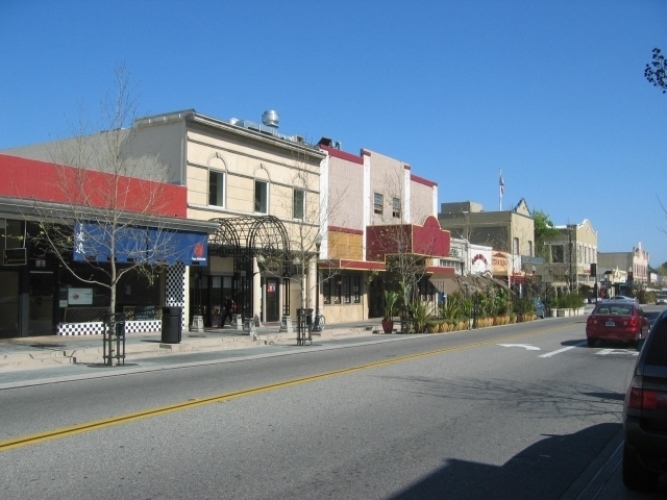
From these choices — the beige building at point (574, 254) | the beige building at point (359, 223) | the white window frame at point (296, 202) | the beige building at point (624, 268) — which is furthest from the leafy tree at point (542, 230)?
the white window frame at point (296, 202)

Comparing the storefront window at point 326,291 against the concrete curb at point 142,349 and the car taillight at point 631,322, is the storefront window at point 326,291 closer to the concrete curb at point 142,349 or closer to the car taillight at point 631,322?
the concrete curb at point 142,349

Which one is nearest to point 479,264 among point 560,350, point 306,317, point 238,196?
point 238,196

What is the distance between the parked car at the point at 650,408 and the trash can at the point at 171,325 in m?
15.9

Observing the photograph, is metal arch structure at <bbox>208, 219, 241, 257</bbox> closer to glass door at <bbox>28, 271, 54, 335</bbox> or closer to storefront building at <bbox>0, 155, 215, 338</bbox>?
storefront building at <bbox>0, 155, 215, 338</bbox>

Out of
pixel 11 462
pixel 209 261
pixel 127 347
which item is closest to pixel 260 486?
pixel 11 462

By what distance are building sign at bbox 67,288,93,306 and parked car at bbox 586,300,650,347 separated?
16764 millimetres

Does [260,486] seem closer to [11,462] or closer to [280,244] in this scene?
[11,462]

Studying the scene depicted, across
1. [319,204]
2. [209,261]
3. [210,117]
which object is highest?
[210,117]

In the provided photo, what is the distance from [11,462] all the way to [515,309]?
37.9 meters

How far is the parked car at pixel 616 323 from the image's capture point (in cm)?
2216

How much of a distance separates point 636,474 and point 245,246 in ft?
74.3

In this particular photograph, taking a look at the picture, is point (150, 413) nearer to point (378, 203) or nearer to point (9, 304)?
point (9, 304)

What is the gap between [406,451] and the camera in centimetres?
772

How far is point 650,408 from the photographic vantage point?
588cm
